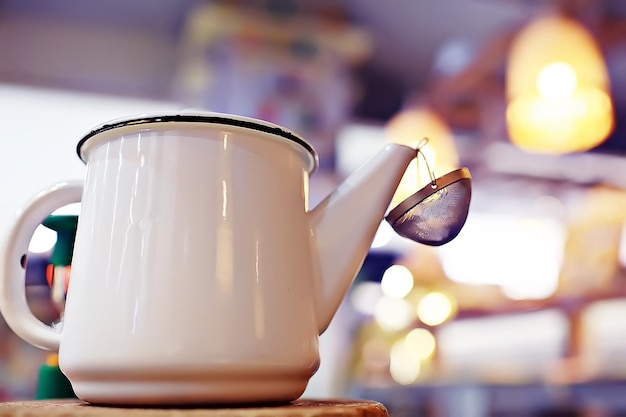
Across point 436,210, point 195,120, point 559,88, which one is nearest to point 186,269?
→ point 195,120

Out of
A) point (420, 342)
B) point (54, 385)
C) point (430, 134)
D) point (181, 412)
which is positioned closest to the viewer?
point (181, 412)

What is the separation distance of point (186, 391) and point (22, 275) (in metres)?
0.18

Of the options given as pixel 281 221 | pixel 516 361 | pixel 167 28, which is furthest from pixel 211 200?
pixel 516 361

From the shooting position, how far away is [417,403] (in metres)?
2.80

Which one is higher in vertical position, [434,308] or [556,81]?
[556,81]

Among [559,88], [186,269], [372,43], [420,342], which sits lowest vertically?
[420,342]

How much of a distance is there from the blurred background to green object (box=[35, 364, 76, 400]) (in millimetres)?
1074

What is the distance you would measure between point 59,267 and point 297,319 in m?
0.30

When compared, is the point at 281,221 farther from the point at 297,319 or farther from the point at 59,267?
the point at 59,267

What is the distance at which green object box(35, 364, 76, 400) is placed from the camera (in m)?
0.58

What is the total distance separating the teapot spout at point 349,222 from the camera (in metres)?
0.50

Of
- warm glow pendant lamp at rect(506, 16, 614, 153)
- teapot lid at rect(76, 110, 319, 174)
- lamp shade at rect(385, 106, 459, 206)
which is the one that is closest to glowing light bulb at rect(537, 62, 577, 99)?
warm glow pendant lamp at rect(506, 16, 614, 153)

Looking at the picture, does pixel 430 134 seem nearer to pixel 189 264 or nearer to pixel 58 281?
pixel 58 281

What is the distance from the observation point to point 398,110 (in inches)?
115
